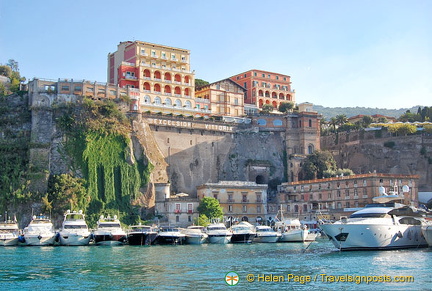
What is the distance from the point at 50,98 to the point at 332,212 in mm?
40737

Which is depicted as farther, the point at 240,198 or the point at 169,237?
the point at 240,198

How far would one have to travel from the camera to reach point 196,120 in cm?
8825

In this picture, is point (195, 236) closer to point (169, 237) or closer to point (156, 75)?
point (169, 237)

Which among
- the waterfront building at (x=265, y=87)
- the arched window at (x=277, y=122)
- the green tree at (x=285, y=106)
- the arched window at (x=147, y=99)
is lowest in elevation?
the arched window at (x=277, y=122)

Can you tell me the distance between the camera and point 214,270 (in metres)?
35.6

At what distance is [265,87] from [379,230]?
210 ft

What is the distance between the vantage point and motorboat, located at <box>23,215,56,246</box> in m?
60.9

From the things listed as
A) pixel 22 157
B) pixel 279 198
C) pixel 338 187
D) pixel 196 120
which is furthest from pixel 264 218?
pixel 22 157

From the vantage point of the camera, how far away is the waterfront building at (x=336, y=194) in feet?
253

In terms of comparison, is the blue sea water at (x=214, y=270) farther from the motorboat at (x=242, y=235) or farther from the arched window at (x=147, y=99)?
the arched window at (x=147, y=99)

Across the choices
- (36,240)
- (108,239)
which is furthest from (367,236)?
(36,240)

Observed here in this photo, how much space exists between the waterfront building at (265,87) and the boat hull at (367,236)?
58395 millimetres

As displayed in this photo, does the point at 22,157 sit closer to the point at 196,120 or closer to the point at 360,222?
the point at 196,120

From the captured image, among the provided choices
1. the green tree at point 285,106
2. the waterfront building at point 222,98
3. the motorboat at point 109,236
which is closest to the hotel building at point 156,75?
the waterfront building at point 222,98
